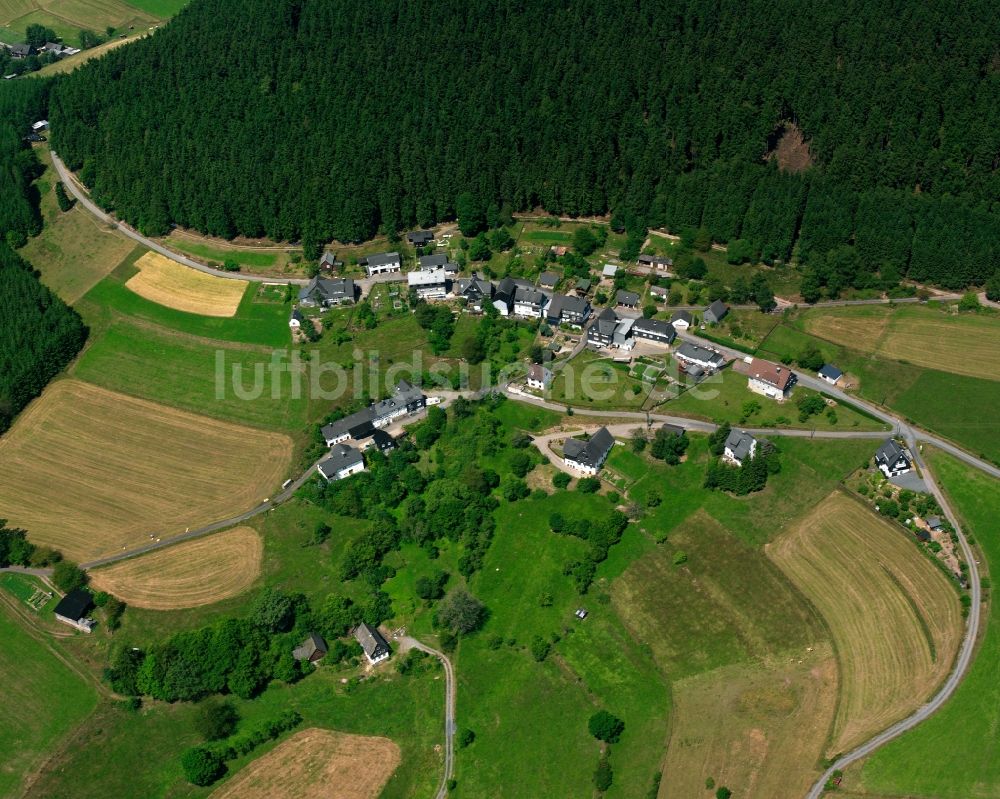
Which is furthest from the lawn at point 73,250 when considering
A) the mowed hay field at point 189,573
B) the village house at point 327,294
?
the mowed hay field at point 189,573

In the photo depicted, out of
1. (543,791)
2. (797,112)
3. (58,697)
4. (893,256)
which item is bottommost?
(58,697)

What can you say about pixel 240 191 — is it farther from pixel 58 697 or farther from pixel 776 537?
pixel 776 537

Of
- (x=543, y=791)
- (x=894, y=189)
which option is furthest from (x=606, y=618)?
(x=894, y=189)

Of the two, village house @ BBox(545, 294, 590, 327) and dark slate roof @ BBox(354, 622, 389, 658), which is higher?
village house @ BBox(545, 294, 590, 327)

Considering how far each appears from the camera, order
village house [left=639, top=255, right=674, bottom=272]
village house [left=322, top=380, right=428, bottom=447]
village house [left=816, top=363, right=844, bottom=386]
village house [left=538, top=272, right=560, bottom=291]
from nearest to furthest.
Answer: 1. village house [left=322, top=380, right=428, bottom=447]
2. village house [left=816, top=363, right=844, bottom=386]
3. village house [left=538, top=272, right=560, bottom=291]
4. village house [left=639, top=255, right=674, bottom=272]

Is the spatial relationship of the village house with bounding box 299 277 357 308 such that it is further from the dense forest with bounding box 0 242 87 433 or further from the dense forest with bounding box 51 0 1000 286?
the dense forest with bounding box 0 242 87 433

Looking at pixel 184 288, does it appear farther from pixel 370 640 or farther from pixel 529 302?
pixel 370 640

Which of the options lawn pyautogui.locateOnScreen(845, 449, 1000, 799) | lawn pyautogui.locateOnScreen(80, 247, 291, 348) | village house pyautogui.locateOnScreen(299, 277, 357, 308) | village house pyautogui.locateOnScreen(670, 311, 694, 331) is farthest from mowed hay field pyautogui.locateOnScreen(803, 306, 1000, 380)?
lawn pyautogui.locateOnScreen(80, 247, 291, 348)
